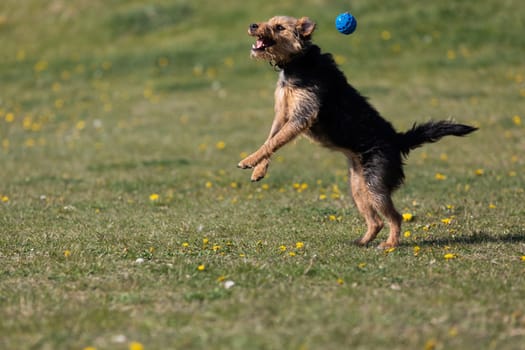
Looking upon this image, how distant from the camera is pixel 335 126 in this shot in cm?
765

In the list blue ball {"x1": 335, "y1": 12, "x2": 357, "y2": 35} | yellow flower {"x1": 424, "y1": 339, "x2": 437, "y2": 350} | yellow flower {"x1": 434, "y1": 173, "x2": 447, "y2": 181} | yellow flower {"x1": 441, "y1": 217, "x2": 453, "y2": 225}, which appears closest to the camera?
yellow flower {"x1": 424, "y1": 339, "x2": 437, "y2": 350}

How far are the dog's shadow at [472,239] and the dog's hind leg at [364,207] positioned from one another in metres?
0.32

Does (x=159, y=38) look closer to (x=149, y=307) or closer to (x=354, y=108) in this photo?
(x=354, y=108)

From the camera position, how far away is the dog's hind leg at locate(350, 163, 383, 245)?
7.65m

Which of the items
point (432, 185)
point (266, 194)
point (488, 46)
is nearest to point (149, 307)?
point (266, 194)

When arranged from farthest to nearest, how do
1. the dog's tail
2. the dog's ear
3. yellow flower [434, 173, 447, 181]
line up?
yellow flower [434, 173, 447, 181] < the dog's ear < the dog's tail

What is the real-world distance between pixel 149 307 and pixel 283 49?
3.41m

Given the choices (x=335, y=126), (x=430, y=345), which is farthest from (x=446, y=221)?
(x=430, y=345)

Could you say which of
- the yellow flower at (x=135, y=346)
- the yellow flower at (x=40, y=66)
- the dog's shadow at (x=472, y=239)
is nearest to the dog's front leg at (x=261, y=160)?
the dog's shadow at (x=472, y=239)

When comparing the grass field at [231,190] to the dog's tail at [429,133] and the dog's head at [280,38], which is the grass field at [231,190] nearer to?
the dog's tail at [429,133]

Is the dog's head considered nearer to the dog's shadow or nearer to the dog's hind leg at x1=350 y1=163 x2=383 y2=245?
the dog's hind leg at x1=350 y1=163 x2=383 y2=245

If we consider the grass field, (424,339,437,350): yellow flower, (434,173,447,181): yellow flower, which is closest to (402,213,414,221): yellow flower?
the grass field

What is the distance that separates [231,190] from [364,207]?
366 cm

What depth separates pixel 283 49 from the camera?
7.68m
